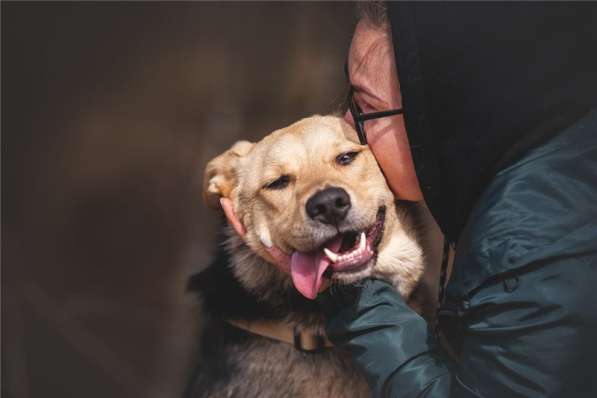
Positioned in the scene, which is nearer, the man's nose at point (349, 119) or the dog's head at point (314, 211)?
the dog's head at point (314, 211)

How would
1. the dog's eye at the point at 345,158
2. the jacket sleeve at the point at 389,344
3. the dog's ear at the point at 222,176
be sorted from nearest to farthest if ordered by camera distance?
the jacket sleeve at the point at 389,344, the dog's eye at the point at 345,158, the dog's ear at the point at 222,176

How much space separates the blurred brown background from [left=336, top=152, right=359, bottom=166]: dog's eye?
223cm

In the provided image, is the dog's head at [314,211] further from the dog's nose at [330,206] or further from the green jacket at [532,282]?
the green jacket at [532,282]

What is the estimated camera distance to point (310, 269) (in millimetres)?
2041

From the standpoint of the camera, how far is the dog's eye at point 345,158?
217 centimetres

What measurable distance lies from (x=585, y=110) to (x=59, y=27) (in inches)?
136

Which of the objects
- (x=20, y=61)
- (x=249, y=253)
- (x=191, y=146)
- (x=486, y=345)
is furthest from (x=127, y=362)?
(x=486, y=345)

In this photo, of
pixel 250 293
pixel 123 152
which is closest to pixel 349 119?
pixel 250 293

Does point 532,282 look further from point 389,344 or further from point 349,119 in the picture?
point 349,119

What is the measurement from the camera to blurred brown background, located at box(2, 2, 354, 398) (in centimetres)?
412

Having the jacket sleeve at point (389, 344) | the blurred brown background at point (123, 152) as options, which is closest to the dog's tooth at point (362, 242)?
the jacket sleeve at point (389, 344)

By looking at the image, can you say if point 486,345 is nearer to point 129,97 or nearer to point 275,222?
point 275,222

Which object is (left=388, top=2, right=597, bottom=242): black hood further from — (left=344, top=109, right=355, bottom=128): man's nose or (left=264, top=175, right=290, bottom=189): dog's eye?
(left=264, top=175, right=290, bottom=189): dog's eye

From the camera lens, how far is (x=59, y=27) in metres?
4.09
